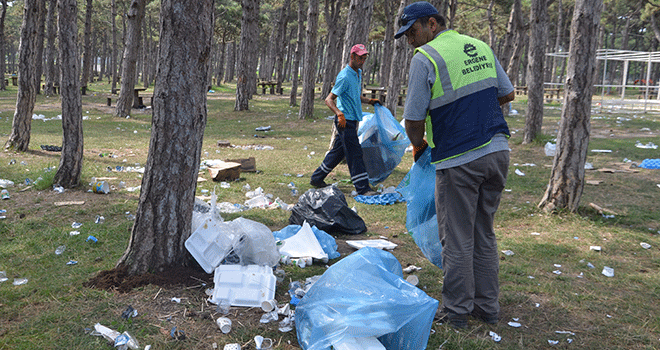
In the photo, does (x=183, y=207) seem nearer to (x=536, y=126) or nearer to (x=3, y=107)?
(x=536, y=126)

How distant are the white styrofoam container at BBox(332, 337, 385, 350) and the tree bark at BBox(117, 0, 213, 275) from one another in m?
1.55

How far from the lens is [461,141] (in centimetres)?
286

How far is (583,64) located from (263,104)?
50.1ft

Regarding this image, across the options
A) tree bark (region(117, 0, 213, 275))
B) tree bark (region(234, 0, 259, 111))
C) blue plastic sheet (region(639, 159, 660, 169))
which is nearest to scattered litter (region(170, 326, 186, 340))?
tree bark (region(117, 0, 213, 275))

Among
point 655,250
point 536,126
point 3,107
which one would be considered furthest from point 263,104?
point 655,250

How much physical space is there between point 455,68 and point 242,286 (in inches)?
74.8

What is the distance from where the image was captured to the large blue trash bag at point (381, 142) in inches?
263

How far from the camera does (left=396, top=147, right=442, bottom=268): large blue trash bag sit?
11.0ft

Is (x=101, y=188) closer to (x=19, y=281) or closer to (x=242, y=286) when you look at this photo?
(x=19, y=281)

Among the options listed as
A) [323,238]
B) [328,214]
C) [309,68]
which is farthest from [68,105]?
[309,68]

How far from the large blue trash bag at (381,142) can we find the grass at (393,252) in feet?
1.51

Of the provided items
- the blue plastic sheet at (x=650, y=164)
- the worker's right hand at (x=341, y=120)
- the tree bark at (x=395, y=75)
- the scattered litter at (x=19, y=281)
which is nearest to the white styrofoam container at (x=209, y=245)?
the scattered litter at (x=19, y=281)

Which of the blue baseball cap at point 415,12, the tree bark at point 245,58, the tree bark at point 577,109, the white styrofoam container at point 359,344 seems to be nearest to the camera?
the white styrofoam container at point 359,344

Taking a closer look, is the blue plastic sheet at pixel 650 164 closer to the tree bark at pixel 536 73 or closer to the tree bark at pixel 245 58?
the tree bark at pixel 536 73
